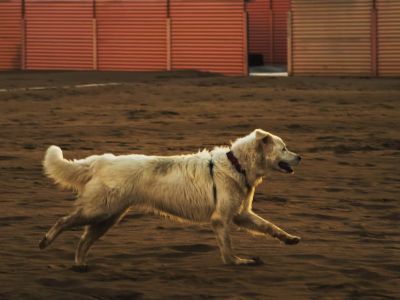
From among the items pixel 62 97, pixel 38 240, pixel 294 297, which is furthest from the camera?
pixel 62 97

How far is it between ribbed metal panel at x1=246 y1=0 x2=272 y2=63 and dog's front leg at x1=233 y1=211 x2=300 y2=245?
39.8 metres

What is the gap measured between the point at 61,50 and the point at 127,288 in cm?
3477

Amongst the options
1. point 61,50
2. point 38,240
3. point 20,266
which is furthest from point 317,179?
point 61,50

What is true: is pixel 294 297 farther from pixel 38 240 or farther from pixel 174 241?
pixel 38 240

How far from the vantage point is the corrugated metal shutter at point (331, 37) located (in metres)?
37.6

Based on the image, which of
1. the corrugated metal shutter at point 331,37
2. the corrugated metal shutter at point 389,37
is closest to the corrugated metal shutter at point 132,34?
the corrugated metal shutter at point 331,37

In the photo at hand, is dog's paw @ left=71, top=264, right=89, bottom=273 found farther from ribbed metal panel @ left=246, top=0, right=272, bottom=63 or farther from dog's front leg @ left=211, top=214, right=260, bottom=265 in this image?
ribbed metal panel @ left=246, top=0, right=272, bottom=63

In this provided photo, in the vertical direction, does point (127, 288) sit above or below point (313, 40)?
below

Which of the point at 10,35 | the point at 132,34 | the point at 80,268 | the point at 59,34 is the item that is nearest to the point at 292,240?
the point at 80,268

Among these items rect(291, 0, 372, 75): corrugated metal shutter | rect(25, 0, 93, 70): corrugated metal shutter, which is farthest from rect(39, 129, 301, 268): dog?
rect(25, 0, 93, 70): corrugated metal shutter

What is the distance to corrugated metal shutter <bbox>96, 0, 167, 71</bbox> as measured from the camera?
4075 centimetres

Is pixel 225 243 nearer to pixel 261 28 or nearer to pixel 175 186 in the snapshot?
pixel 175 186

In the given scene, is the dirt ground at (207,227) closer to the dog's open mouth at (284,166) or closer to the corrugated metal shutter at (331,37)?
the dog's open mouth at (284,166)

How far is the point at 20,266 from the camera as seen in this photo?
9188 millimetres
